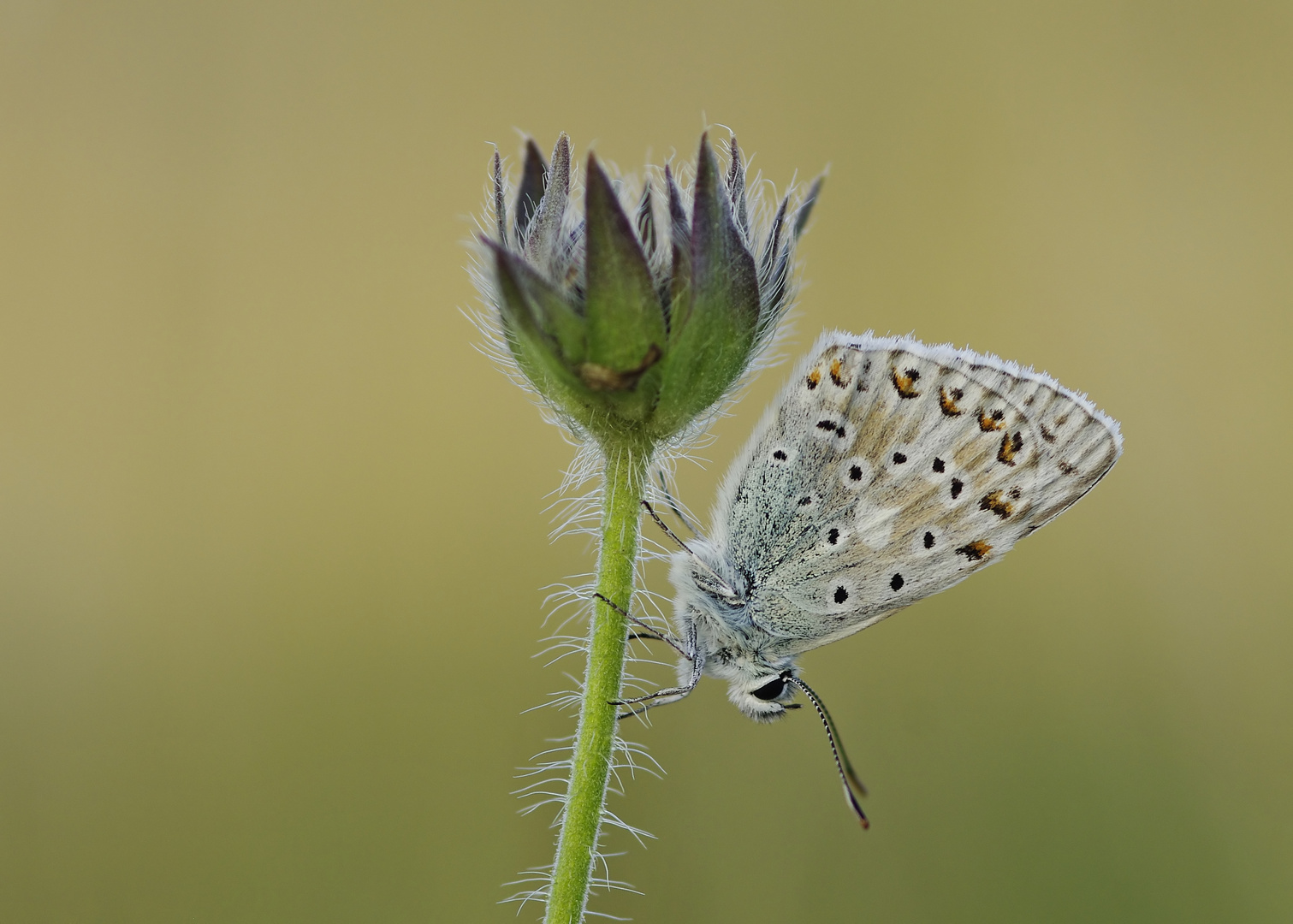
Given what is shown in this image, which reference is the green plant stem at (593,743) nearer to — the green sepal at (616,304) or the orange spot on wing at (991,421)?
the green sepal at (616,304)

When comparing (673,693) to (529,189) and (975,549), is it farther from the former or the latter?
(529,189)

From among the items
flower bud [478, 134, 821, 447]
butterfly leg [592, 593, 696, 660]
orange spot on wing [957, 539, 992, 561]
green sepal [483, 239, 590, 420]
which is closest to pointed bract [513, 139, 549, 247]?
flower bud [478, 134, 821, 447]

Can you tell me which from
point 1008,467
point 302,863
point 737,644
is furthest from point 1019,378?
point 302,863

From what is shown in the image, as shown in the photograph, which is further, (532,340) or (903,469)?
(903,469)

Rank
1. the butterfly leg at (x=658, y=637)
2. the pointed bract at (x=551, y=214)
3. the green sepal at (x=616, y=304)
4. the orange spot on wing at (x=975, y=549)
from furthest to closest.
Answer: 1. the orange spot on wing at (x=975, y=549)
2. the butterfly leg at (x=658, y=637)
3. the pointed bract at (x=551, y=214)
4. the green sepal at (x=616, y=304)

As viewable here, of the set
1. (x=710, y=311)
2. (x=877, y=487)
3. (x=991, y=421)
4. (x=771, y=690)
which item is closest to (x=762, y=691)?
(x=771, y=690)

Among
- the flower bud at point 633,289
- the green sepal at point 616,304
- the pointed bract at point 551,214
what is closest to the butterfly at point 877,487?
the flower bud at point 633,289

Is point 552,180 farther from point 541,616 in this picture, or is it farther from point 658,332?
point 541,616
